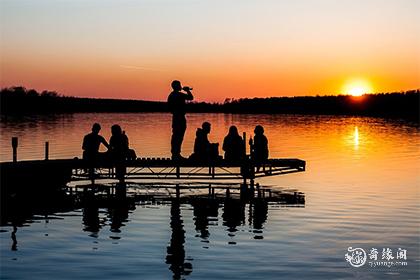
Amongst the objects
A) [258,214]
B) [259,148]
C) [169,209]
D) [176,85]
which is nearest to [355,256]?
[258,214]

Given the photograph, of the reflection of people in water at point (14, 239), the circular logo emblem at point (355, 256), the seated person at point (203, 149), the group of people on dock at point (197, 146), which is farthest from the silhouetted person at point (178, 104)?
the circular logo emblem at point (355, 256)

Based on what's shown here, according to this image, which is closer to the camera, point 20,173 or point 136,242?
point 136,242

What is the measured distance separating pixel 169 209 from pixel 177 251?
708 centimetres

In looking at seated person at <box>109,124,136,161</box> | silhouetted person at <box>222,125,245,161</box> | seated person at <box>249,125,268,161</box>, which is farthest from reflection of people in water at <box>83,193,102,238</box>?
seated person at <box>249,125,268,161</box>

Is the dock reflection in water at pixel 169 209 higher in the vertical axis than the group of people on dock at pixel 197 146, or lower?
lower

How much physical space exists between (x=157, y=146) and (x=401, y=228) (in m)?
45.3

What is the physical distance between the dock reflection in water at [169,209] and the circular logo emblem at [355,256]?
286 centimetres

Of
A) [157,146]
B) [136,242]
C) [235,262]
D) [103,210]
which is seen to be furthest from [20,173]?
[157,146]

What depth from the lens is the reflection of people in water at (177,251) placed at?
592 inches

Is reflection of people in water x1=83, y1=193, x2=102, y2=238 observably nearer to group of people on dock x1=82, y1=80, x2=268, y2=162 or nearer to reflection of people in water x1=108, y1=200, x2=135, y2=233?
reflection of people in water x1=108, y1=200, x2=135, y2=233

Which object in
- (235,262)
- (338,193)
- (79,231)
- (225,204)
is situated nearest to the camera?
(235,262)

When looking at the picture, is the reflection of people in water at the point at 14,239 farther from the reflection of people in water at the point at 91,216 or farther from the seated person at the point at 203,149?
the seated person at the point at 203,149

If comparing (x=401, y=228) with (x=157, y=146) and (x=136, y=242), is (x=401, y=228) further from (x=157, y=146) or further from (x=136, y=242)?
(x=157, y=146)

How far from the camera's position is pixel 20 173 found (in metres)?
25.6
